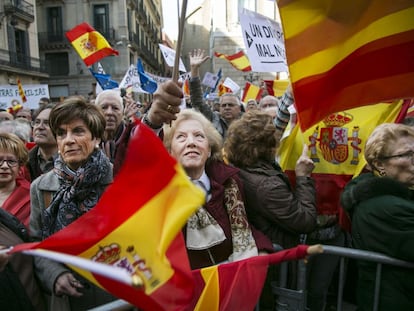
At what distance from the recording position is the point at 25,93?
32.8ft

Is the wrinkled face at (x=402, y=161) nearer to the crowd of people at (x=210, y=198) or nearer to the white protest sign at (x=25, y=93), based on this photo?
the crowd of people at (x=210, y=198)

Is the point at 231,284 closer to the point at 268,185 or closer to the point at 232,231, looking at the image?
the point at 232,231

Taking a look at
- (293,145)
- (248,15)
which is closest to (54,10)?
(248,15)

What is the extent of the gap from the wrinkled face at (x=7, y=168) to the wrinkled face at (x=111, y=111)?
1.57 m

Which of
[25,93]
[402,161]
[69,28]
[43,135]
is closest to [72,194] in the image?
[43,135]

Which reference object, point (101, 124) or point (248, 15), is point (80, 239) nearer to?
point (101, 124)

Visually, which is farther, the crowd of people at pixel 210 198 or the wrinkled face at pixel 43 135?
the wrinkled face at pixel 43 135

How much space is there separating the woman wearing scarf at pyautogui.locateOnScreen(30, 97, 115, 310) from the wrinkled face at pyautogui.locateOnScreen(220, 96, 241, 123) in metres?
3.32

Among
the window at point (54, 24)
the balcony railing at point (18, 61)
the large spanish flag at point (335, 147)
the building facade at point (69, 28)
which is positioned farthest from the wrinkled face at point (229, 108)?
the window at point (54, 24)

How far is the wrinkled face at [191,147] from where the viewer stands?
2119mm

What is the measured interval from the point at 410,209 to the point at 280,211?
675 millimetres

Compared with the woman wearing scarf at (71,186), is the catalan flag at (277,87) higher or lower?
higher

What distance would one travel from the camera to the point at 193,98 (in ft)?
14.6

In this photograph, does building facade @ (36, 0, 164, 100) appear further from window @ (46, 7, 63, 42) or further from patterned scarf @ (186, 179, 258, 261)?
patterned scarf @ (186, 179, 258, 261)
